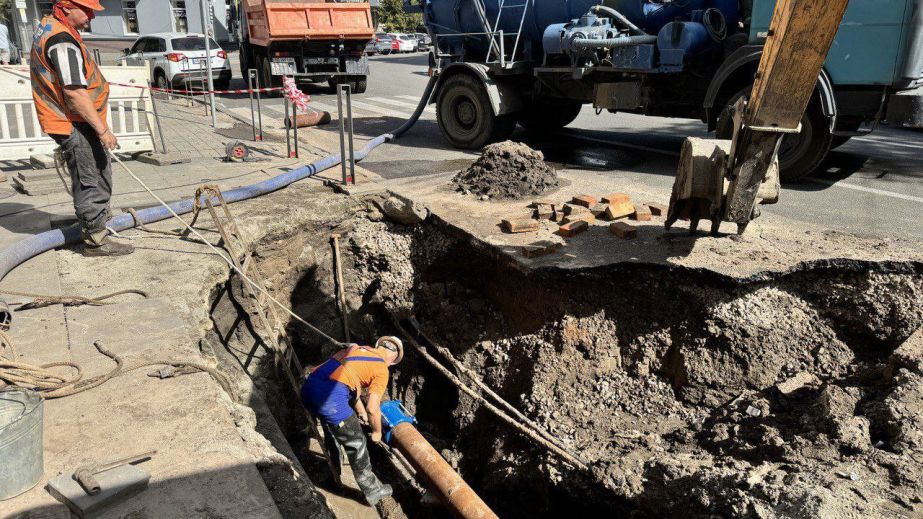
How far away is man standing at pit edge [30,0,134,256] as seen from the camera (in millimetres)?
4598

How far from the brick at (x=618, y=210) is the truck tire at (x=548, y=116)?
17.0ft

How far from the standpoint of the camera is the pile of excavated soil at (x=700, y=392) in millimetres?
3723

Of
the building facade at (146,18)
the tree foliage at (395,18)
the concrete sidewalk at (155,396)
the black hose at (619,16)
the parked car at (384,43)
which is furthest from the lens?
the tree foliage at (395,18)

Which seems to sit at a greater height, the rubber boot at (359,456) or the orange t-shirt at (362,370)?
the orange t-shirt at (362,370)

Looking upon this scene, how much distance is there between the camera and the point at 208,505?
2650mm

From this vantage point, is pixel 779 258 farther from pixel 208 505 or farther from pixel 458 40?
pixel 458 40

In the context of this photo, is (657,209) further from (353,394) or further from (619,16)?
(353,394)

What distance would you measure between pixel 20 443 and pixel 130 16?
39.3m

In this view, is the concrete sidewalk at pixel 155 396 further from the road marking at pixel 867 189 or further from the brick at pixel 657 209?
the road marking at pixel 867 189

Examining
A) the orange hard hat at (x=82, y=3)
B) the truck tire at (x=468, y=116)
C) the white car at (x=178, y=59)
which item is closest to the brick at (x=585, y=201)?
the truck tire at (x=468, y=116)

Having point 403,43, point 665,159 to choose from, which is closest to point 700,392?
point 665,159

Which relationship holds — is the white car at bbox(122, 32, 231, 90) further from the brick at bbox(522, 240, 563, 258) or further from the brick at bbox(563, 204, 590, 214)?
the brick at bbox(522, 240, 563, 258)

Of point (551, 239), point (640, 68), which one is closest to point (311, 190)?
point (551, 239)

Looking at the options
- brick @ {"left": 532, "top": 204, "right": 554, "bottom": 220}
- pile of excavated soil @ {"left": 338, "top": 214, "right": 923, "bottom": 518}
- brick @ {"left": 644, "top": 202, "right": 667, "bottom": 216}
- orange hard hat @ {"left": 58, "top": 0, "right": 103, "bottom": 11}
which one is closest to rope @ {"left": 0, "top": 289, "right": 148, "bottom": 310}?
orange hard hat @ {"left": 58, "top": 0, "right": 103, "bottom": 11}
